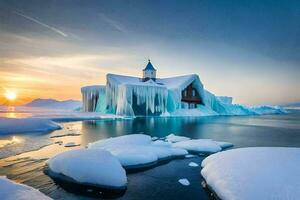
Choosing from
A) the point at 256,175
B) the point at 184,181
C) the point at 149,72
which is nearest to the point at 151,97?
the point at 149,72

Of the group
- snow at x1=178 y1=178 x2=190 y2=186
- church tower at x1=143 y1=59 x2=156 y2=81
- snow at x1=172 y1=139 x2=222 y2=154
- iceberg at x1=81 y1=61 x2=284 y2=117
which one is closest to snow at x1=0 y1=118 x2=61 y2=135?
snow at x1=172 y1=139 x2=222 y2=154

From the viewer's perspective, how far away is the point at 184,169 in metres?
9.45

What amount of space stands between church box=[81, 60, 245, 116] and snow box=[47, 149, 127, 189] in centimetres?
3030

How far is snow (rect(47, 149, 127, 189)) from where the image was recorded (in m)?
7.36

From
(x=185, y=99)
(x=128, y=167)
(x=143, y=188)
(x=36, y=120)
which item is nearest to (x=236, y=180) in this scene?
(x=143, y=188)

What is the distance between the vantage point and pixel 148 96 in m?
40.6

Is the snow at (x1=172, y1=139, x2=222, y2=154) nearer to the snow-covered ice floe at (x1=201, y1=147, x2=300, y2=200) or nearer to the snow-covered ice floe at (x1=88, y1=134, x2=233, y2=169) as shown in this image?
the snow-covered ice floe at (x1=88, y1=134, x2=233, y2=169)

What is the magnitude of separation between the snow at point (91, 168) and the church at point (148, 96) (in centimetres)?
3030

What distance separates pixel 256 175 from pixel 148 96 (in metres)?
34.2

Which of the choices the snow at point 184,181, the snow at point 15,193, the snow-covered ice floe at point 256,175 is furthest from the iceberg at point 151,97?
the snow at point 15,193

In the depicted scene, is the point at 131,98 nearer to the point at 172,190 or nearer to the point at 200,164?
the point at 200,164

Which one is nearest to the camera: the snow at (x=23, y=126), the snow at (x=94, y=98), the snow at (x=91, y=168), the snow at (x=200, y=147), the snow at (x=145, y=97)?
the snow at (x=91, y=168)

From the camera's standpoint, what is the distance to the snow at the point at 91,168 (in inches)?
290

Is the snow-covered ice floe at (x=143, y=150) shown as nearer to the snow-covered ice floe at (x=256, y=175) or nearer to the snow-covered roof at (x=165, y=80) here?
the snow-covered ice floe at (x=256, y=175)
